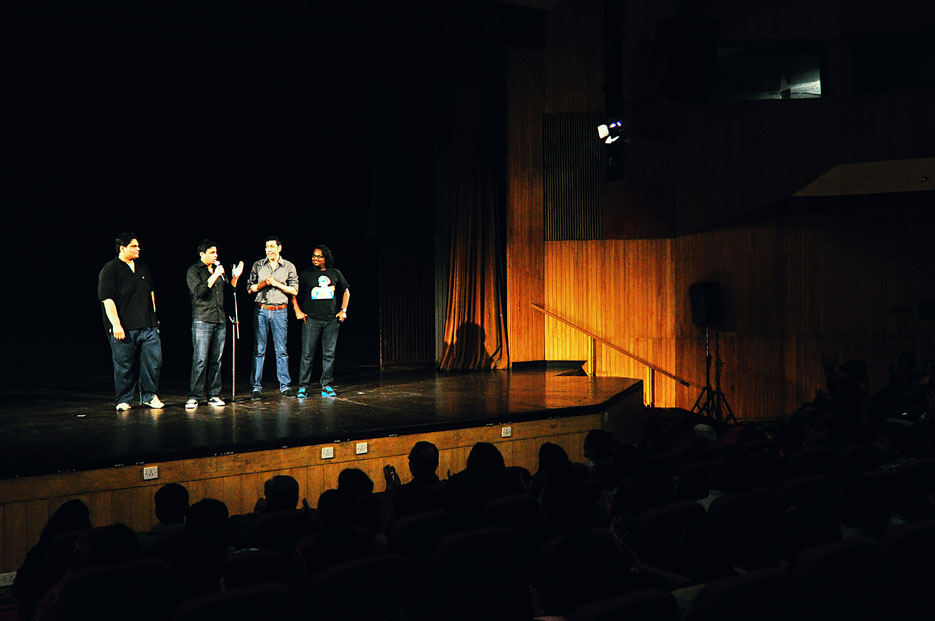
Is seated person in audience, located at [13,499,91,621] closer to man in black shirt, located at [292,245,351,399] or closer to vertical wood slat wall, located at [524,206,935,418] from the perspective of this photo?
man in black shirt, located at [292,245,351,399]

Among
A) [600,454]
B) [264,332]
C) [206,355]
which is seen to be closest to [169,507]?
[600,454]

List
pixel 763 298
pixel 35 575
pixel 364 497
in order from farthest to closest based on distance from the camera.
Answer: pixel 763 298 → pixel 364 497 → pixel 35 575

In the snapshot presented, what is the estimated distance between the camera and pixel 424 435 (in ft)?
21.2

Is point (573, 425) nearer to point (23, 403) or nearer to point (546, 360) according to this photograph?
point (546, 360)

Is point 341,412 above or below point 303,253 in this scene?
below

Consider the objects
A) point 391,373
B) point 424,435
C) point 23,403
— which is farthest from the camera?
point 391,373

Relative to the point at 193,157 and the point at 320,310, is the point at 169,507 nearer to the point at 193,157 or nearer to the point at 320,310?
the point at 320,310

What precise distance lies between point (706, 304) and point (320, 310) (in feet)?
16.2

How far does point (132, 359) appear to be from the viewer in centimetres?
702

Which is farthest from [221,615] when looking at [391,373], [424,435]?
[391,373]

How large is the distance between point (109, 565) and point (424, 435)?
3886mm

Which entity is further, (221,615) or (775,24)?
(775,24)

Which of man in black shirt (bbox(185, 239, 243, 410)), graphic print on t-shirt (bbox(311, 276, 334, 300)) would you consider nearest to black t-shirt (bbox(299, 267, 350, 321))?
graphic print on t-shirt (bbox(311, 276, 334, 300))

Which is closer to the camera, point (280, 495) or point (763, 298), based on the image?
point (280, 495)
